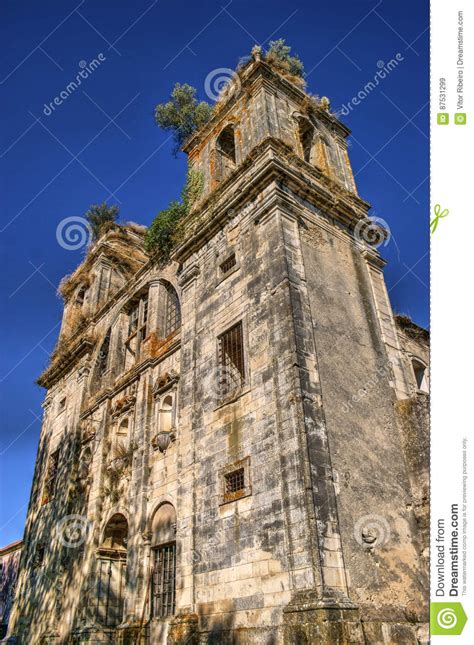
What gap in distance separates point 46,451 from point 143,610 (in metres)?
11.2

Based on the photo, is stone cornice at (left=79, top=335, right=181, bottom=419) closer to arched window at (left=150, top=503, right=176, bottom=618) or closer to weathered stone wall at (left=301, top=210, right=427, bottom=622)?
arched window at (left=150, top=503, right=176, bottom=618)

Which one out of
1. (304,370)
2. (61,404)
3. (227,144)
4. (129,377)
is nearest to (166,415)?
(129,377)

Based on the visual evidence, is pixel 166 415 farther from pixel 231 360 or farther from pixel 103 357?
pixel 103 357

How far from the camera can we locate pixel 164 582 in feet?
35.8

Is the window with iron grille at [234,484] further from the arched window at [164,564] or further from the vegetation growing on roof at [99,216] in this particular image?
the vegetation growing on roof at [99,216]

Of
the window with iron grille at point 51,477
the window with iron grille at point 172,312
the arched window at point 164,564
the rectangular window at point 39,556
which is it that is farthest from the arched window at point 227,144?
the rectangular window at point 39,556

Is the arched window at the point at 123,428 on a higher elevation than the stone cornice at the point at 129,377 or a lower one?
lower

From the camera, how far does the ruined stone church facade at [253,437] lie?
307 inches

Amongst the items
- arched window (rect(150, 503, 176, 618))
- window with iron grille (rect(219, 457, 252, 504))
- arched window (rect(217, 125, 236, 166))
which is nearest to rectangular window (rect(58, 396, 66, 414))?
arched window (rect(150, 503, 176, 618))

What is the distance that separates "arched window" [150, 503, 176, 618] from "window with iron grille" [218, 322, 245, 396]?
3291 millimetres

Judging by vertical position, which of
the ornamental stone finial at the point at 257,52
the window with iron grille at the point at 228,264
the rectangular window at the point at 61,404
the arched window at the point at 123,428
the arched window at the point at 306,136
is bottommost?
the arched window at the point at 123,428

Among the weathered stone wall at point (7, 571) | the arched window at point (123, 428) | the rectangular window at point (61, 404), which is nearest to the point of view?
the arched window at point (123, 428)
